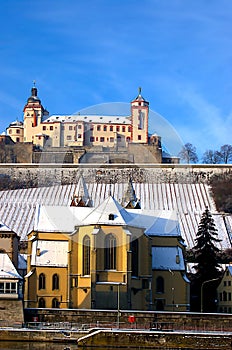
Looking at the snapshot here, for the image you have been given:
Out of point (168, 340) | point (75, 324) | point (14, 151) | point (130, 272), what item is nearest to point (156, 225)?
point (130, 272)

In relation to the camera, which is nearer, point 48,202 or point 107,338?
point 107,338

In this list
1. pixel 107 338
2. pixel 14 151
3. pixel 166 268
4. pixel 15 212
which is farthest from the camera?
pixel 14 151

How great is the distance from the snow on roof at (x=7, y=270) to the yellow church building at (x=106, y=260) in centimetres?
819

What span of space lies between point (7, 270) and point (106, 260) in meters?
10.1

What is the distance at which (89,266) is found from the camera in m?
65.6

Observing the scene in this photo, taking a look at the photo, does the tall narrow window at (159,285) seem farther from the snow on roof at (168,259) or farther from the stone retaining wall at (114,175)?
the stone retaining wall at (114,175)

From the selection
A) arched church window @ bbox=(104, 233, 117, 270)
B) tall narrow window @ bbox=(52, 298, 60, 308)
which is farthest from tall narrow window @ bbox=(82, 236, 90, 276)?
tall narrow window @ bbox=(52, 298, 60, 308)

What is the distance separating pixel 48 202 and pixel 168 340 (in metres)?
68.1

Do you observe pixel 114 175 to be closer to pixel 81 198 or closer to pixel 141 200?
pixel 141 200

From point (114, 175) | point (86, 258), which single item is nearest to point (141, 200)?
point (114, 175)

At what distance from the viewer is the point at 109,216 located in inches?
2611

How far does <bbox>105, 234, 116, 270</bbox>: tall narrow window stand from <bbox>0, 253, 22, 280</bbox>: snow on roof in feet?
30.3

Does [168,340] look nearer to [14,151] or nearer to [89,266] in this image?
[89,266]

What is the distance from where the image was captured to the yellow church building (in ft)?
213
